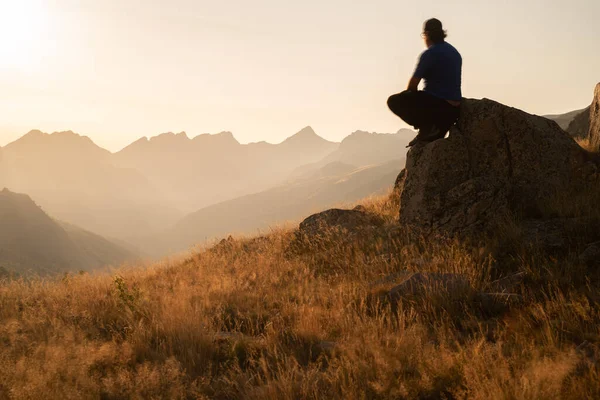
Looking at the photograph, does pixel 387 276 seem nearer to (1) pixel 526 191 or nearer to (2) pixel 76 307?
(1) pixel 526 191

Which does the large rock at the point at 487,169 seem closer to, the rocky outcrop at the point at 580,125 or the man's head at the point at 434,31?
the man's head at the point at 434,31

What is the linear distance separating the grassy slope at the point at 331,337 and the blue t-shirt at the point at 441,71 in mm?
2703

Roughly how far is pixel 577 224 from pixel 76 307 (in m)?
7.20

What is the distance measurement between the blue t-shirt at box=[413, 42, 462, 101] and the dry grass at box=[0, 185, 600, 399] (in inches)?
111

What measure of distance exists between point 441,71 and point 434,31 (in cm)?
72

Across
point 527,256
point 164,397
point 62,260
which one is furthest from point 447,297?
point 62,260

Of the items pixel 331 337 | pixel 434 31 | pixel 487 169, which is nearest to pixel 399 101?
pixel 434 31

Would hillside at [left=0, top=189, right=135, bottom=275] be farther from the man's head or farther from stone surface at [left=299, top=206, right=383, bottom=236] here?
the man's head

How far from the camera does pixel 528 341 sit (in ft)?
10.4

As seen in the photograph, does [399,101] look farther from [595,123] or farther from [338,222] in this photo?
[595,123]

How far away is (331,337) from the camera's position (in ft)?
12.9

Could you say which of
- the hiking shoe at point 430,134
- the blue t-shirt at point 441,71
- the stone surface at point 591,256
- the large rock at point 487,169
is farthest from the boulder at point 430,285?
the blue t-shirt at point 441,71

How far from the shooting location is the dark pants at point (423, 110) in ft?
22.8

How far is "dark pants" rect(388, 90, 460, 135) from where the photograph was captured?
695 cm
